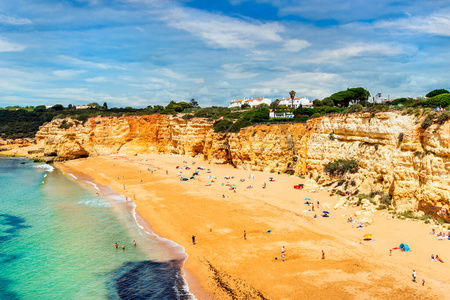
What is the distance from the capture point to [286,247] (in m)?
17.0

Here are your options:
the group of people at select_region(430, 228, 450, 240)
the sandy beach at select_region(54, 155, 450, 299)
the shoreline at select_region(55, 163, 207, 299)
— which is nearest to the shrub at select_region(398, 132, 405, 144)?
the sandy beach at select_region(54, 155, 450, 299)

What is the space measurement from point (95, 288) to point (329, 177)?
71.9ft

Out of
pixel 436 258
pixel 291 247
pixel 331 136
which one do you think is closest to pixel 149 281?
pixel 291 247

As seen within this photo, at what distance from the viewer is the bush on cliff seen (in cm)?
2588

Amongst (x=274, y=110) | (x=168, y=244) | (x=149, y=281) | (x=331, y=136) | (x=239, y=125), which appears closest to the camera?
(x=149, y=281)

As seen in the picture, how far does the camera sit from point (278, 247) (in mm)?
17047

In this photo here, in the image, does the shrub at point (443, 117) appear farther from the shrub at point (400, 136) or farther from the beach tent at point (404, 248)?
the beach tent at point (404, 248)

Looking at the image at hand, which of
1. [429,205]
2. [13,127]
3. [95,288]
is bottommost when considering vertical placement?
[95,288]

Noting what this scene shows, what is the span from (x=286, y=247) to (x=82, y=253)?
12167 mm

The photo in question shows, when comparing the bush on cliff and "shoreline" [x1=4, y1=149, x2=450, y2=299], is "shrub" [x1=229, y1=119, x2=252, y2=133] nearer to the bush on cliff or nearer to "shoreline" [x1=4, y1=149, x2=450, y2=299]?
"shoreline" [x1=4, y1=149, x2=450, y2=299]

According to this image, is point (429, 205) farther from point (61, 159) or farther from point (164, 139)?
point (61, 159)

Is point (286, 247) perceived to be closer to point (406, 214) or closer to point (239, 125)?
point (406, 214)

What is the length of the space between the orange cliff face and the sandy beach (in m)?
2.73

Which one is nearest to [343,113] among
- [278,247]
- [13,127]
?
[278,247]
